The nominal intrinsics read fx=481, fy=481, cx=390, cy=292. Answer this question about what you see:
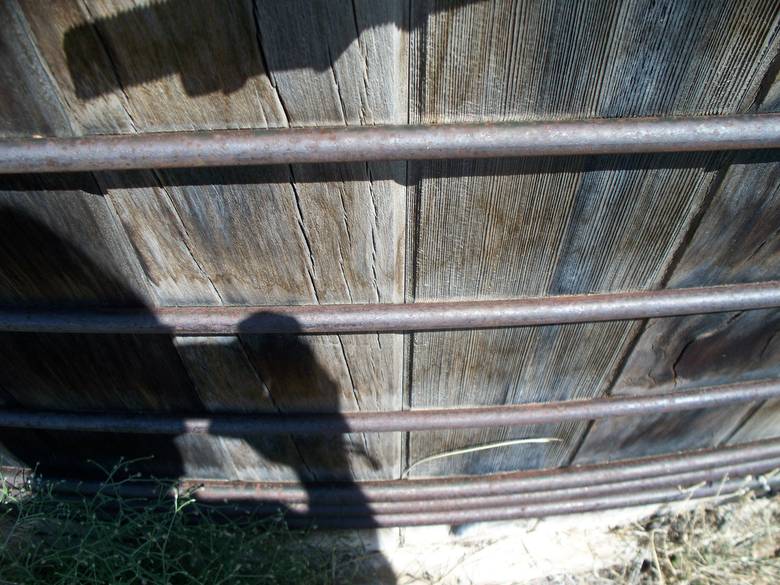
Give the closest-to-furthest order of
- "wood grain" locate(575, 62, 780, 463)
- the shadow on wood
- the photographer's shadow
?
the shadow on wood → "wood grain" locate(575, 62, 780, 463) → the photographer's shadow

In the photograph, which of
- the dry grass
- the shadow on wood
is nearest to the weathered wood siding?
the shadow on wood

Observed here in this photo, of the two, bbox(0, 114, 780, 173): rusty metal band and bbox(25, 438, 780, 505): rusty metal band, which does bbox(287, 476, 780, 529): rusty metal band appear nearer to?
bbox(25, 438, 780, 505): rusty metal band

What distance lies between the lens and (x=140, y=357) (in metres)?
1.55

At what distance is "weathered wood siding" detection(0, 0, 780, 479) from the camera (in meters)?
0.90

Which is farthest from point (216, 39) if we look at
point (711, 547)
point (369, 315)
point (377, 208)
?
point (711, 547)

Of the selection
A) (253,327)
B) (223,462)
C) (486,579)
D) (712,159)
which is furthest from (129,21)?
(486,579)

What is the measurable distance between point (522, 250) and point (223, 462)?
1531mm

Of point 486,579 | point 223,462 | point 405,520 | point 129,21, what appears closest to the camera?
point 129,21

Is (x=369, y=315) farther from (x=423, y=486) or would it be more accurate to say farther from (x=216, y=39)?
(x=423, y=486)

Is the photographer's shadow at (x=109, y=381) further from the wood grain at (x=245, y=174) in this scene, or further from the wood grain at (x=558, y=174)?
the wood grain at (x=558, y=174)

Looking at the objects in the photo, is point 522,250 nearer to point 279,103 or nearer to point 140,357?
point 279,103

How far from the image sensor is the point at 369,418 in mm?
1744

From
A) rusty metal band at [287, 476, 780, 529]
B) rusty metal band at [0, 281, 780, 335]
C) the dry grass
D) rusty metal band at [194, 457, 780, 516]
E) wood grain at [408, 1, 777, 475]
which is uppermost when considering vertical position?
wood grain at [408, 1, 777, 475]

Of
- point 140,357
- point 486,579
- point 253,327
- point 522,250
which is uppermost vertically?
point 522,250
